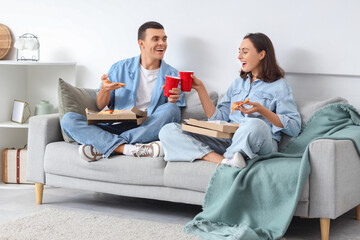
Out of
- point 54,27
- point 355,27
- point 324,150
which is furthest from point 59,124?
point 355,27

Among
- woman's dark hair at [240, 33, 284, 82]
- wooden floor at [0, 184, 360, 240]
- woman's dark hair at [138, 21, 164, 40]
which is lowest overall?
wooden floor at [0, 184, 360, 240]

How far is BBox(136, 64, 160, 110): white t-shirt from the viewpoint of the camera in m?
3.59

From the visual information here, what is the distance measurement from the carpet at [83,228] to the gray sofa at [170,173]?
21 centimetres

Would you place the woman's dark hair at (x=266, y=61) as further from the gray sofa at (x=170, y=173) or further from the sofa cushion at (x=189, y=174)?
the sofa cushion at (x=189, y=174)

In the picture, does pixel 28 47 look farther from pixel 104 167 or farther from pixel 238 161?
pixel 238 161

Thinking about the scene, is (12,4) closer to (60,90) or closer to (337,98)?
(60,90)

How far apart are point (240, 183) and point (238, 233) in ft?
0.84

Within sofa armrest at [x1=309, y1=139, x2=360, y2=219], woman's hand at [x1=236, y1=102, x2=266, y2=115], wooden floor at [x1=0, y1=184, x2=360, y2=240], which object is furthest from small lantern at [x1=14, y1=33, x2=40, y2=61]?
sofa armrest at [x1=309, y1=139, x2=360, y2=219]

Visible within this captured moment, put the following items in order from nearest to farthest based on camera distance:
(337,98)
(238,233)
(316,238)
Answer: (238,233)
(316,238)
(337,98)

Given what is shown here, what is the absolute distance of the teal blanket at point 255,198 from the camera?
2596mm

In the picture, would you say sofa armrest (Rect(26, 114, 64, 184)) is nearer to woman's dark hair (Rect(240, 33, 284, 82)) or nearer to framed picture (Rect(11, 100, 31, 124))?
framed picture (Rect(11, 100, 31, 124))

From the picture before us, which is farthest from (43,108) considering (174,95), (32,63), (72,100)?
(174,95)

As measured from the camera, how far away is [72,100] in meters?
3.45

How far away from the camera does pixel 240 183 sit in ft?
8.89
